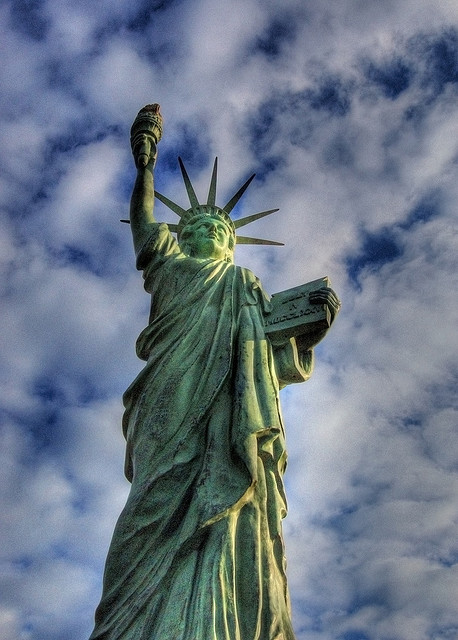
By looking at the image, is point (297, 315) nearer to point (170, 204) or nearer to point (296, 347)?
point (296, 347)

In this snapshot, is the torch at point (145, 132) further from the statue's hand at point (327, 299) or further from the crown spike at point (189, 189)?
the statue's hand at point (327, 299)

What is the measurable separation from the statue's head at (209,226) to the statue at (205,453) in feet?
1.05

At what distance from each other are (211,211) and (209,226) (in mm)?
354

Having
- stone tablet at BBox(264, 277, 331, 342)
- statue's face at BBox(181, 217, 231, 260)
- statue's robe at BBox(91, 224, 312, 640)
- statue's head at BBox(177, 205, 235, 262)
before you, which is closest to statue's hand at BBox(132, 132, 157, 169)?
statue's head at BBox(177, 205, 235, 262)

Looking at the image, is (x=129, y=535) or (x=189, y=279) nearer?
(x=129, y=535)

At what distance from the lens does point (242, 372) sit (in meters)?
7.13

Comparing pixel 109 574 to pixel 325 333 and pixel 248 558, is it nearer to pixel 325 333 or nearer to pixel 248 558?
pixel 248 558

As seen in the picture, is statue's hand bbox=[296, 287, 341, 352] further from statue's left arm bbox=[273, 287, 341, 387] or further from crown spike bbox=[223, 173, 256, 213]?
crown spike bbox=[223, 173, 256, 213]

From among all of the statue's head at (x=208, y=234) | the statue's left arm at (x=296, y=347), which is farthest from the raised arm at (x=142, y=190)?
the statue's left arm at (x=296, y=347)

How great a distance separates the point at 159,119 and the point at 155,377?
3617 millimetres

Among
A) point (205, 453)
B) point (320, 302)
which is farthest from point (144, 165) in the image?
point (205, 453)

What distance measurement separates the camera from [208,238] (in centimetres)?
912

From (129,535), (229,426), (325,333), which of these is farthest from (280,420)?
(129,535)

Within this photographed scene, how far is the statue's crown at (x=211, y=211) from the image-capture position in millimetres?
9523
